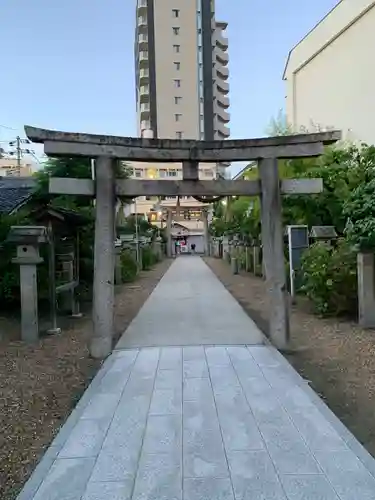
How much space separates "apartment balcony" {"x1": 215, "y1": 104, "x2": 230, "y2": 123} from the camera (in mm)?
58319

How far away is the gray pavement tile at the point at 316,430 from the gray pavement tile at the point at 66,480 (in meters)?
1.68

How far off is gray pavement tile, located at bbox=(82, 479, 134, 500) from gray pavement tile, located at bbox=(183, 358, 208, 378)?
93.0 inches

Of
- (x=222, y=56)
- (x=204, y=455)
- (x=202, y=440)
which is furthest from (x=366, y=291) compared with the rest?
(x=222, y=56)

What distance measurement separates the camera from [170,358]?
6.15 meters

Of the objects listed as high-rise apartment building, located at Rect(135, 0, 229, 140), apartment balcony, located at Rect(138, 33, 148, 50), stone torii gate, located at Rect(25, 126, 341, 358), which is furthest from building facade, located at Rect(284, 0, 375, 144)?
apartment balcony, located at Rect(138, 33, 148, 50)

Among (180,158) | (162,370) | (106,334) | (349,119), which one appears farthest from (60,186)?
(349,119)

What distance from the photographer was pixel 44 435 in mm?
3971

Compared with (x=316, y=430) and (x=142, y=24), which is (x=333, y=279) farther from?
(x=142, y=24)

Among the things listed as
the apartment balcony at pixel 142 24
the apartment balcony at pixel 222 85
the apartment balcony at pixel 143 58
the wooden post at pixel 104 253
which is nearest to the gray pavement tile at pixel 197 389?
the wooden post at pixel 104 253

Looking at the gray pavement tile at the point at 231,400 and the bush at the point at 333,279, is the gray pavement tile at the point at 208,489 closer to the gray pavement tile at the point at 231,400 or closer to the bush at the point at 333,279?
the gray pavement tile at the point at 231,400

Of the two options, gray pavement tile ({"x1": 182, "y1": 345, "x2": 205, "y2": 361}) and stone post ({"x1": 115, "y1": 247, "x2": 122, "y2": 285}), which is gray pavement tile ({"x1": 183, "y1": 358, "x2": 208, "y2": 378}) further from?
stone post ({"x1": 115, "y1": 247, "x2": 122, "y2": 285})

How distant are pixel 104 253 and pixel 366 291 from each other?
4384 mm

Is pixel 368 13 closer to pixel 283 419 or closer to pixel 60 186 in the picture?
pixel 60 186

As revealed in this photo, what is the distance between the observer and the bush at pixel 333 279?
8500 millimetres
